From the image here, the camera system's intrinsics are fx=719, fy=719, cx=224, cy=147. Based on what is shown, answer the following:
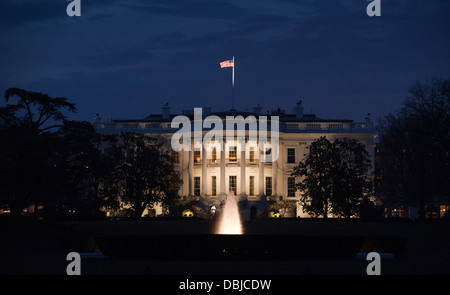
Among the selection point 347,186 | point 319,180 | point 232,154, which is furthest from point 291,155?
point 347,186

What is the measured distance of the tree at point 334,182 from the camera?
212 ft

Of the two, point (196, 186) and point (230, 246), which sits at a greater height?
point (196, 186)

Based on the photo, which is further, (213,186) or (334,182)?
(213,186)

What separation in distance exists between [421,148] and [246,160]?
27.0 m

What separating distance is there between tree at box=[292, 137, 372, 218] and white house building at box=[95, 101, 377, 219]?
36.0ft

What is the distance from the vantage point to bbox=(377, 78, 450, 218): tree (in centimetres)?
5366

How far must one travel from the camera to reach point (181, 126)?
8556 cm

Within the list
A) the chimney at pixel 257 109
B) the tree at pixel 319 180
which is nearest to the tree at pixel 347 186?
the tree at pixel 319 180

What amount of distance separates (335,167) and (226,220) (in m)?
21.5

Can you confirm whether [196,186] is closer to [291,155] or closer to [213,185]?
[213,185]

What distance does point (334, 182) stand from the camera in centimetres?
6519
